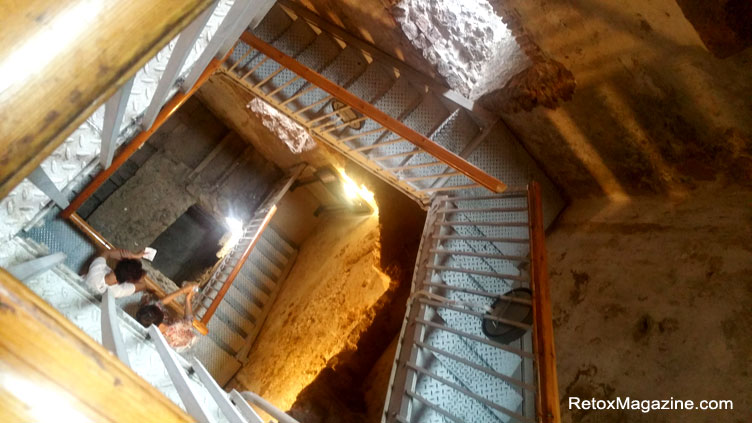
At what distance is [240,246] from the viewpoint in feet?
22.7

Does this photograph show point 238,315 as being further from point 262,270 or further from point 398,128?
point 398,128

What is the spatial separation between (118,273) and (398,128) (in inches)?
125

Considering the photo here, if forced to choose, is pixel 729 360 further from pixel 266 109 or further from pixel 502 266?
pixel 266 109

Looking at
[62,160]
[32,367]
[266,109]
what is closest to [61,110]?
[32,367]

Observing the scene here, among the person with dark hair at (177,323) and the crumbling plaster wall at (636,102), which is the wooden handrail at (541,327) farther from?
the person with dark hair at (177,323)

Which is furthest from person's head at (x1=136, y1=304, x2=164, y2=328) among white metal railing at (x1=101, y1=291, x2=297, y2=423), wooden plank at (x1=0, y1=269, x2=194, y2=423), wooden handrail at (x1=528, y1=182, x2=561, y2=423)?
wooden plank at (x1=0, y1=269, x2=194, y2=423)

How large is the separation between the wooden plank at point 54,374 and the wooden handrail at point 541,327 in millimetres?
2115

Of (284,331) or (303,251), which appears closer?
(284,331)

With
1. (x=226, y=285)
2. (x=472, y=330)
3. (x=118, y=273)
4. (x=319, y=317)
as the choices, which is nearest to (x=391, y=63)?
(x=472, y=330)

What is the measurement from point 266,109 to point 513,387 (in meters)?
5.50

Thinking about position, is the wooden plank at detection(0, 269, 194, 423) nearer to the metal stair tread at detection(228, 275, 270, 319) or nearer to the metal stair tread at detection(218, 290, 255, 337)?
the metal stair tread at detection(218, 290, 255, 337)

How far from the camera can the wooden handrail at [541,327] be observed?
230 centimetres

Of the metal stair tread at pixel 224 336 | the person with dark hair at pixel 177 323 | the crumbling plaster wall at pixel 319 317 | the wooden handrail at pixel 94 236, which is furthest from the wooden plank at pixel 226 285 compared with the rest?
the crumbling plaster wall at pixel 319 317

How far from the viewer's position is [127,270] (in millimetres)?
4285
